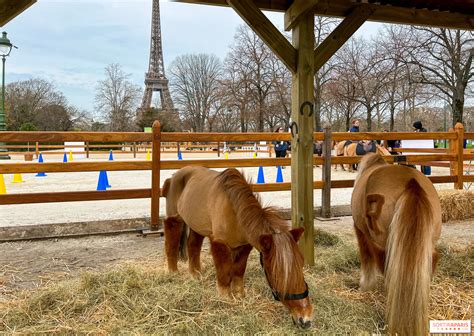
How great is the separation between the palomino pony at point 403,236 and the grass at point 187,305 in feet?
1.15

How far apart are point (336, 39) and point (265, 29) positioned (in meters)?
0.79

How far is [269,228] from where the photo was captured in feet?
8.03

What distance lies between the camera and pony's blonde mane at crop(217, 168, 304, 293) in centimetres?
218

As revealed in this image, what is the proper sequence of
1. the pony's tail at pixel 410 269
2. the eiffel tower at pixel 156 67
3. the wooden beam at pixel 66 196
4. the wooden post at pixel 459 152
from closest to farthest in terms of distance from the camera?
the pony's tail at pixel 410 269 → the wooden beam at pixel 66 196 → the wooden post at pixel 459 152 → the eiffel tower at pixel 156 67

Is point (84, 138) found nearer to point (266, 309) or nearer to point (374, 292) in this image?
point (266, 309)

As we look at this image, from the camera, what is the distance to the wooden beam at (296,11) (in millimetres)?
3321

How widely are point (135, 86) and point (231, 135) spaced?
123 ft

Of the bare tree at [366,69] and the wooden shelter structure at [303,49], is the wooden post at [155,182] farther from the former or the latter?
the bare tree at [366,69]

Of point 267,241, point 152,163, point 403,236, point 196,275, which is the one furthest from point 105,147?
point 403,236

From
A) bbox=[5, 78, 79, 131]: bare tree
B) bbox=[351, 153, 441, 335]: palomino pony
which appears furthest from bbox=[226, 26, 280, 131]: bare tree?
bbox=[351, 153, 441, 335]: palomino pony

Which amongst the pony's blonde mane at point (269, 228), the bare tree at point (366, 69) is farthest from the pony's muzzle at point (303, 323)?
the bare tree at point (366, 69)

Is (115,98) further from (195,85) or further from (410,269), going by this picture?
(410,269)

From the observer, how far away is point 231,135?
18.3ft

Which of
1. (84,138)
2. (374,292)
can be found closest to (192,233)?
(374,292)
